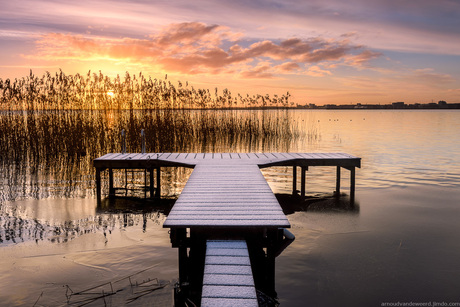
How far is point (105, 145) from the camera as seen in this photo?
14.4 m

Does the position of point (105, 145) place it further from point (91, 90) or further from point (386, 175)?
point (386, 175)

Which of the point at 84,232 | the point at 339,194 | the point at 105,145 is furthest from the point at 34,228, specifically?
the point at 105,145

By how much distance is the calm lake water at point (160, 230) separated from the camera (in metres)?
4.85

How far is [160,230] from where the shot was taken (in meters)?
6.95

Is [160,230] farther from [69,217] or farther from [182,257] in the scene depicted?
[182,257]

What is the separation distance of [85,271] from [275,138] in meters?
15.6

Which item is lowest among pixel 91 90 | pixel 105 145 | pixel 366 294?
pixel 366 294

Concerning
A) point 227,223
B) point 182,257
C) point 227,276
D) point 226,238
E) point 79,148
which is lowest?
point 182,257

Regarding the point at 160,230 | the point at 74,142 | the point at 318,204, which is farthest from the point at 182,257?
the point at 74,142

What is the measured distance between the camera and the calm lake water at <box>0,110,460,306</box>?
485 cm

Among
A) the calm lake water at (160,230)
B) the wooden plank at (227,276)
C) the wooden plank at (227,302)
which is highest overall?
the wooden plank at (227,276)

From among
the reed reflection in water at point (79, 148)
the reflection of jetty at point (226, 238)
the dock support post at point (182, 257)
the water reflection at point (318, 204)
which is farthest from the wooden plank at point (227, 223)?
the water reflection at point (318, 204)

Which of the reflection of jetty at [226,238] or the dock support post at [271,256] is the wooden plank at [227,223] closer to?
the reflection of jetty at [226,238]

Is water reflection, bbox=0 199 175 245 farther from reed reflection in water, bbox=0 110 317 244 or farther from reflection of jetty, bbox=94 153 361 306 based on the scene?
reflection of jetty, bbox=94 153 361 306
